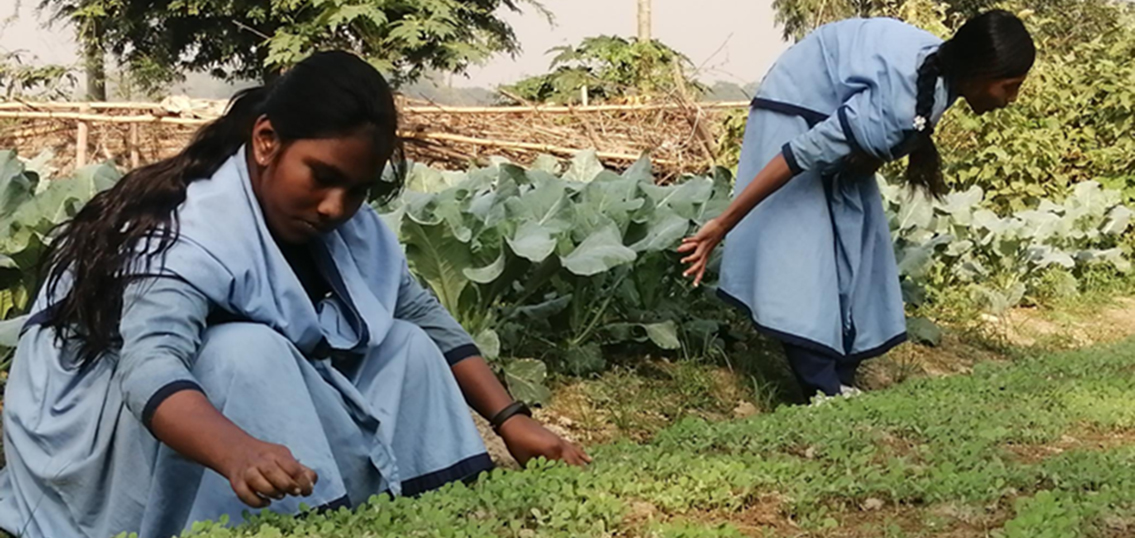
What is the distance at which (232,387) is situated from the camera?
214 cm

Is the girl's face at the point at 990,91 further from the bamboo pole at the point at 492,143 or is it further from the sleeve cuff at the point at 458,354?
the bamboo pole at the point at 492,143

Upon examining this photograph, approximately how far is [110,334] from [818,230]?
2325mm

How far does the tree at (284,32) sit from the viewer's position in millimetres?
18438

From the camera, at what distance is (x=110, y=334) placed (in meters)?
2.21

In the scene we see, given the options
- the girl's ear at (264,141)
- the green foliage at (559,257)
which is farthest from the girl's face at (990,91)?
the girl's ear at (264,141)

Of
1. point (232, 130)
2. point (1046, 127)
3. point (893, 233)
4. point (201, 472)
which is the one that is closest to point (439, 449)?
point (201, 472)

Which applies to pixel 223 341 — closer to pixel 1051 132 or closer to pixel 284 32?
pixel 1051 132

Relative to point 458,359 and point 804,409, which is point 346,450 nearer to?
point 458,359

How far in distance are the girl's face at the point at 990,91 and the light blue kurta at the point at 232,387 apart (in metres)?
1.83

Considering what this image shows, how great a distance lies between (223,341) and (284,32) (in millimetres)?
17632

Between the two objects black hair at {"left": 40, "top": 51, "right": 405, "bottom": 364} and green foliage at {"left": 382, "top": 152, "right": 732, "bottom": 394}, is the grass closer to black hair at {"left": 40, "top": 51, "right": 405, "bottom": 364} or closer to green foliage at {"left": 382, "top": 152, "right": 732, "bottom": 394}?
black hair at {"left": 40, "top": 51, "right": 405, "bottom": 364}

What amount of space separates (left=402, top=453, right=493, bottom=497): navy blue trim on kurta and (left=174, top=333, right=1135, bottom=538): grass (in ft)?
0.15

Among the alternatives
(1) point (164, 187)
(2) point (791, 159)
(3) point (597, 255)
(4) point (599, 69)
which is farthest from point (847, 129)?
(4) point (599, 69)

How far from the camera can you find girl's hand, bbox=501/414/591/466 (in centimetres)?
260
